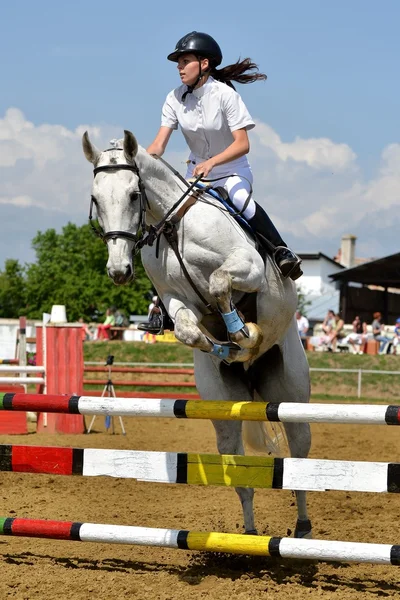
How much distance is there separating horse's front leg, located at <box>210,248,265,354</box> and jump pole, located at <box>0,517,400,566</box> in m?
1.17

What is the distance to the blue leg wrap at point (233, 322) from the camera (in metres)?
4.95

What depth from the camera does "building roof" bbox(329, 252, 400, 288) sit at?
34.7 meters

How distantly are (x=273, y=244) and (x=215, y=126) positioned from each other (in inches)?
34.4

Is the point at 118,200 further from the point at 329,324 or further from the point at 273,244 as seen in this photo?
the point at 329,324

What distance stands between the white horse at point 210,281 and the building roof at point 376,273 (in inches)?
1149

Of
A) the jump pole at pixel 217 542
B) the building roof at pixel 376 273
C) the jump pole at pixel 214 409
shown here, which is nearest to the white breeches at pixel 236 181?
the jump pole at pixel 214 409

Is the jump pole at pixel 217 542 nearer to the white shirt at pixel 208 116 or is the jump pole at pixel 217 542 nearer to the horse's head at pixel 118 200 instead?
the horse's head at pixel 118 200

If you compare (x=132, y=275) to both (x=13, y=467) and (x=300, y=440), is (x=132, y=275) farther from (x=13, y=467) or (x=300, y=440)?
(x=300, y=440)

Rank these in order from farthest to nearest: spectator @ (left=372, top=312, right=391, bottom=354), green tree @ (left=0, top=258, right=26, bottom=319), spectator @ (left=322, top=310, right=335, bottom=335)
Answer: green tree @ (left=0, top=258, right=26, bottom=319)
spectator @ (left=322, top=310, right=335, bottom=335)
spectator @ (left=372, top=312, right=391, bottom=354)

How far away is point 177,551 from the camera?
555cm

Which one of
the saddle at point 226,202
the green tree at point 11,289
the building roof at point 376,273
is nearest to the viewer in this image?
the saddle at point 226,202

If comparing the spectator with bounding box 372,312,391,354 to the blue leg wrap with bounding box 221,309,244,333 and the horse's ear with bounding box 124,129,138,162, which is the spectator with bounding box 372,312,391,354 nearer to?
the blue leg wrap with bounding box 221,309,244,333

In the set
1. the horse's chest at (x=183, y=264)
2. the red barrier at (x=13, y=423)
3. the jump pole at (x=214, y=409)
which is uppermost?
the horse's chest at (x=183, y=264)

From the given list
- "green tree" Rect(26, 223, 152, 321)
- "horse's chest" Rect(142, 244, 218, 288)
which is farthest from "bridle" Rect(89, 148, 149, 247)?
"green tree" Rect(26, 223, 152, 321)
